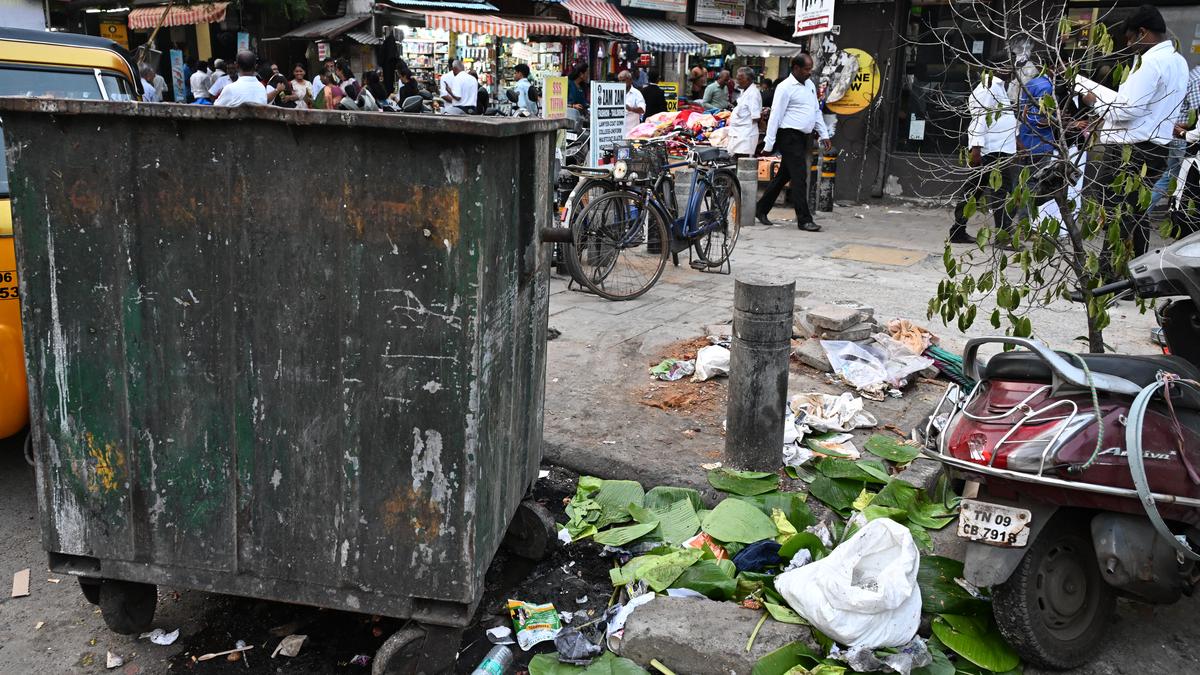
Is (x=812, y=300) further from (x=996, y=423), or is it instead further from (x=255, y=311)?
(x=255, y=311)

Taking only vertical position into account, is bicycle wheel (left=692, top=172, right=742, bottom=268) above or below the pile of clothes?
below

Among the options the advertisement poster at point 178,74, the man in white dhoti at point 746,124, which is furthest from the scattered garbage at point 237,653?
the advertisement poster at point 178,74

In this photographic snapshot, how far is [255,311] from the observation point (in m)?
2.79

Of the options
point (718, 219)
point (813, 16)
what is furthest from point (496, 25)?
point (718, 219)

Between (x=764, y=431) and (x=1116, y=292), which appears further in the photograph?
(x=764, y=431)

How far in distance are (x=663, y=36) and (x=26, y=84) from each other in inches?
857

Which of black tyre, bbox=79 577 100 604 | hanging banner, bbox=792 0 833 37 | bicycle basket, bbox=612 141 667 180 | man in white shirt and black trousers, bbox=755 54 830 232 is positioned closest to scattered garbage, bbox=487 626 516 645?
black tyre, bbox=79 577 100 604

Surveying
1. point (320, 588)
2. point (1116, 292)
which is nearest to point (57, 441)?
point (320, 588)

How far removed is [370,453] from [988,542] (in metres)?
2.00

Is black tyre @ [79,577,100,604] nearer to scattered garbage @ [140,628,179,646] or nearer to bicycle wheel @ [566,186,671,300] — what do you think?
scattered garbage @ [140,628,179,646]

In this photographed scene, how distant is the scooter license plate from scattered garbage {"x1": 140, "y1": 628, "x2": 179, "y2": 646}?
2.71 m

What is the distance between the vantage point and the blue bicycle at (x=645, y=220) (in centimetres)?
780

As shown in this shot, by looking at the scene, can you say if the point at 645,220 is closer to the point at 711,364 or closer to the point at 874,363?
the point at 711,364

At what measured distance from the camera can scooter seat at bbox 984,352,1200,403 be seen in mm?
3303
